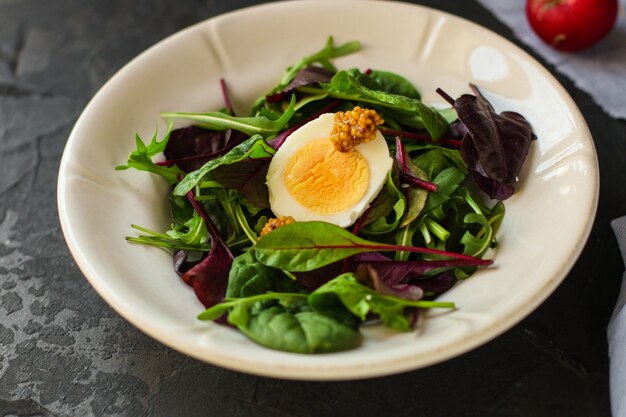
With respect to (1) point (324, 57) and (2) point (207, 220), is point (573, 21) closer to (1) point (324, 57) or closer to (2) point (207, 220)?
(1) point (324, 57)

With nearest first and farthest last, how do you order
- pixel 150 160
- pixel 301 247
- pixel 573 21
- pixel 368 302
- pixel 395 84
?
pixel 368 302, pixel 301 247, pixel 150 160, pixel 395 84, pixel 573 21

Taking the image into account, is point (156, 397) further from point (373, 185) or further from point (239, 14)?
point (239, 14)

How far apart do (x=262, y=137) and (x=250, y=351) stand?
28.0 inches

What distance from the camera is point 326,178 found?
183 centimetres

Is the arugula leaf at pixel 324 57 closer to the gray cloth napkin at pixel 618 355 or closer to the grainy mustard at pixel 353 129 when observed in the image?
the grainy mustard at pixel 353 129

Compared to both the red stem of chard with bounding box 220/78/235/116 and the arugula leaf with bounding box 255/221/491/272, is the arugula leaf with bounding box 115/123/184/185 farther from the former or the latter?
the arugula leaf with bounding box 255/221/491/272

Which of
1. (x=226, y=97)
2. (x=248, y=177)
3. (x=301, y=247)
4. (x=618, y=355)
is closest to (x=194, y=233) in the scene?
(x=248, y=177)

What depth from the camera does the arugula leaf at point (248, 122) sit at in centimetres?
194

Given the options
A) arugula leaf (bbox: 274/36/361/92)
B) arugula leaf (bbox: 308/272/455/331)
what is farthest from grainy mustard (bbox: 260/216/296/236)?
arugula leaf (bbox: 274/36/361/92)

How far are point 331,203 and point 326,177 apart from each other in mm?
74

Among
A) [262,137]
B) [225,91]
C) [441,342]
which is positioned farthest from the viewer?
[225,91]

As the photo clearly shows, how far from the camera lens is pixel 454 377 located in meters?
1.70

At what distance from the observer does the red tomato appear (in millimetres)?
2527

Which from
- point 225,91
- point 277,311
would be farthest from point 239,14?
point 277,311
